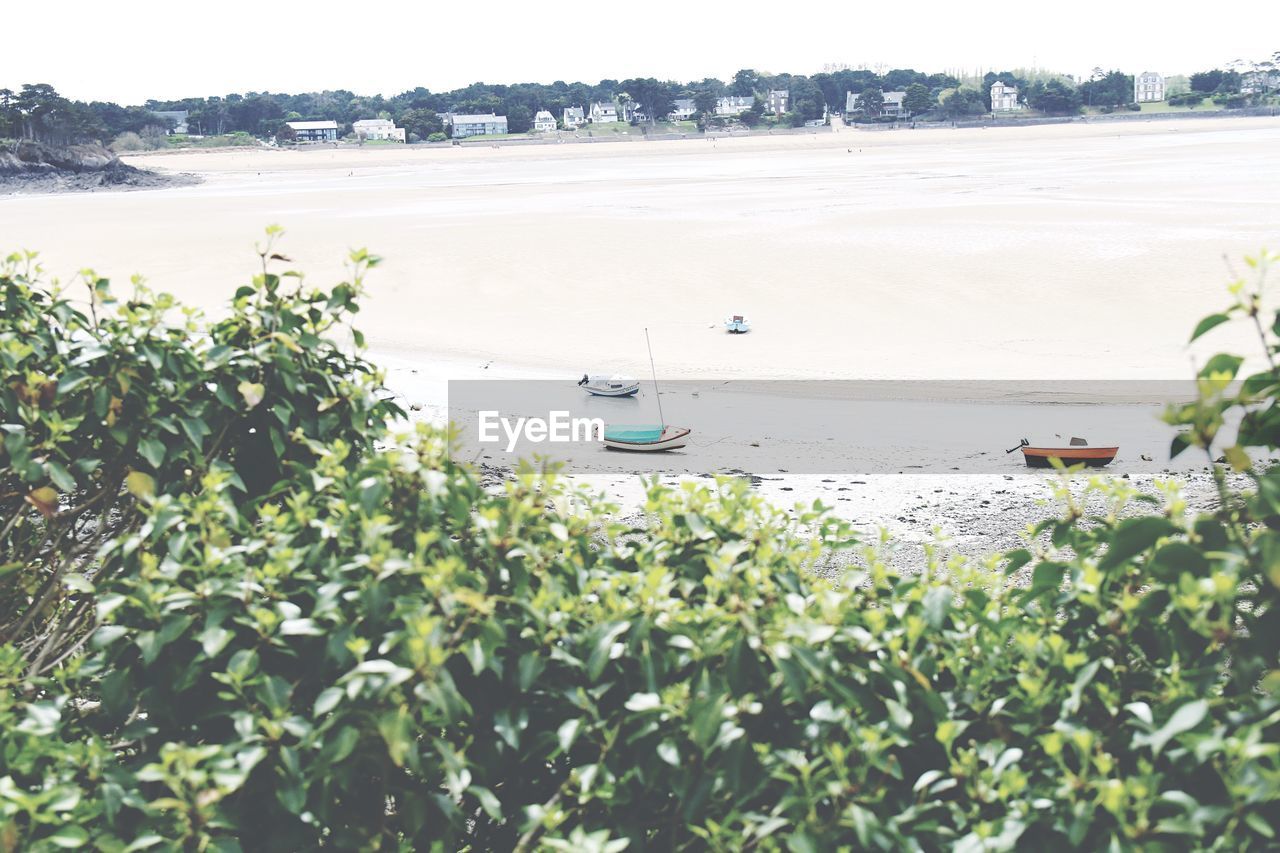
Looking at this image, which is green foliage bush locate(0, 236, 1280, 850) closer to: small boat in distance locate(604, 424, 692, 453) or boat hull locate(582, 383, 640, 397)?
small boat in distance locate(604, 424, 692, 453)

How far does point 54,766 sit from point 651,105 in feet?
577

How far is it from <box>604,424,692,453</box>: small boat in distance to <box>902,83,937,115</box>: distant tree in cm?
16467

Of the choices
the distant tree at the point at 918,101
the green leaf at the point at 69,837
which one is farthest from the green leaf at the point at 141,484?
the distant tree at the point at 918,101

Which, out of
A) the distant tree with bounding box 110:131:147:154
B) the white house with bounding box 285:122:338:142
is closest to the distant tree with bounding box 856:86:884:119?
the white house with bounding box 285:122:338:142

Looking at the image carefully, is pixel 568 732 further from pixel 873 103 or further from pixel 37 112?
pixel 873 103

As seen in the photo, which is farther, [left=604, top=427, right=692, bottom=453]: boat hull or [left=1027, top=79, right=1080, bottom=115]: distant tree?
[left=1027, top=79, right=1080, bottom=115]: distant tree

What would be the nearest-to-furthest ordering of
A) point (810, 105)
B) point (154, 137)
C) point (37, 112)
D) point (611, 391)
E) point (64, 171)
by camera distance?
point (611, 391), point (64, 171), point (37, 112), point (154, 137), point (810, 105)

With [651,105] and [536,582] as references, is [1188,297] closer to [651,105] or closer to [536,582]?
[536,582]

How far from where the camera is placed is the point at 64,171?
3012 inches

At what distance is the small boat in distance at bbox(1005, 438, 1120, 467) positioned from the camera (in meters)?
12.7

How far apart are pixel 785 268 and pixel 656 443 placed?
16.2 m

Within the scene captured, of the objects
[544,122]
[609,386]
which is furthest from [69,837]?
[544,122]

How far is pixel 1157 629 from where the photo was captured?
2398 mm

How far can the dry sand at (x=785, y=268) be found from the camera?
2052cm
